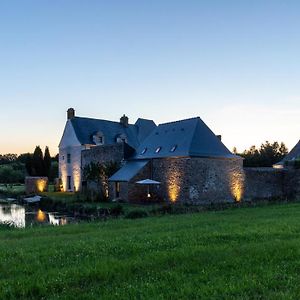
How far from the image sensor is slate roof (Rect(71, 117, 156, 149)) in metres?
36.6

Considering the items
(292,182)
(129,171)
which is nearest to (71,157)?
(129,171)

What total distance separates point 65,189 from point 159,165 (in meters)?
16.4

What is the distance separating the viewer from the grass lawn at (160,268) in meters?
4.53

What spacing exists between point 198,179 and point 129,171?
4.89 m

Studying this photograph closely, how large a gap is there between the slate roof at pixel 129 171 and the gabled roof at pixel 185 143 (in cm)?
55

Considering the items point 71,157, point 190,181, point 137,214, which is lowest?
point 137,214

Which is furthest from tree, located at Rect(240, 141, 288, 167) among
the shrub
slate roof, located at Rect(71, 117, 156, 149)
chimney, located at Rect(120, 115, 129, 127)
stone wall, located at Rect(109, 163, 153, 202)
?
the shrub

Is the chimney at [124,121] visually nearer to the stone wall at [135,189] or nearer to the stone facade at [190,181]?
the stone facade at [190,181]

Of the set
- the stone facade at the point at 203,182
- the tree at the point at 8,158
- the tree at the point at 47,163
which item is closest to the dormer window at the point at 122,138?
the stone facade at the point at 203,182

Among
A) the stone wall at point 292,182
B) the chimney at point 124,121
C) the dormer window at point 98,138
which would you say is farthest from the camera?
the chimney at point 124,121

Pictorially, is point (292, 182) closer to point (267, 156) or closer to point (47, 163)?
point (267, 156)

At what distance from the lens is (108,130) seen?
38250mm

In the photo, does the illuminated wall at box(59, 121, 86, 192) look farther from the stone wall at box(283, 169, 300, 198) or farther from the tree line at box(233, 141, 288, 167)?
the tree line at box(233, 141, 288, 167)

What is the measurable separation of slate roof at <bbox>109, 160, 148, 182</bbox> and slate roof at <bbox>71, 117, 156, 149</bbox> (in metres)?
10.0
